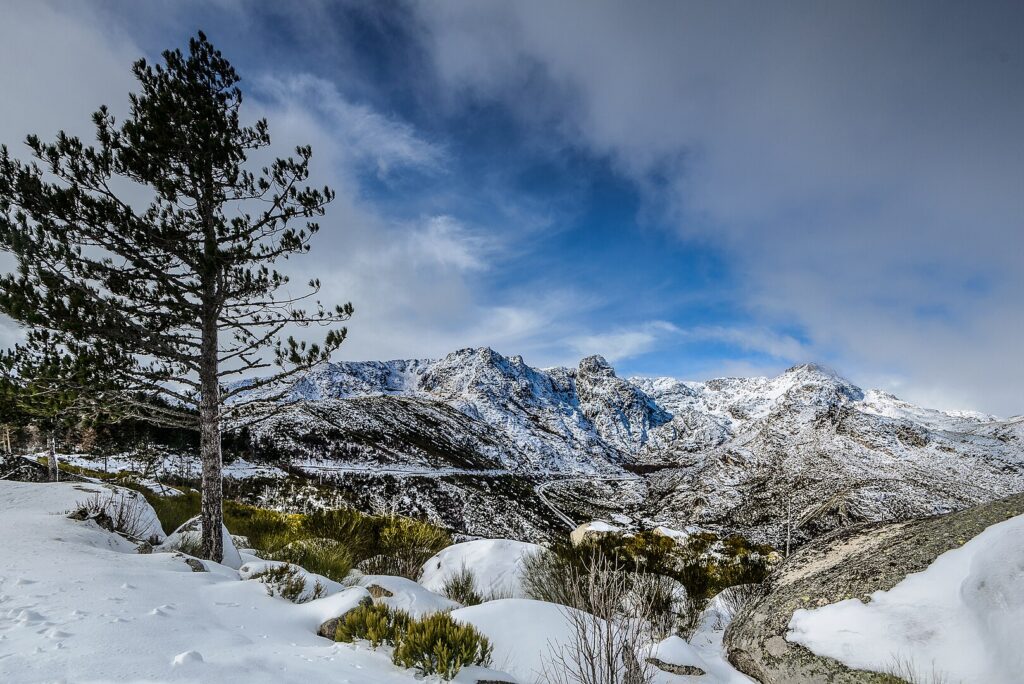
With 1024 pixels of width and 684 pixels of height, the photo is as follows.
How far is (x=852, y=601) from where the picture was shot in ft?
13.1

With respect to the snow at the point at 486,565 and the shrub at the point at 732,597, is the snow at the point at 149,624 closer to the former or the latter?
the snow at the point at 486,565

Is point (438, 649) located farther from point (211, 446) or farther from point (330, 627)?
point (211, 446)

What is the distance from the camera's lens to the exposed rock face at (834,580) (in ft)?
12.5

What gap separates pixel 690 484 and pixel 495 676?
95.6 m

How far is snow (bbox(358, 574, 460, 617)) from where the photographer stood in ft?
18.5

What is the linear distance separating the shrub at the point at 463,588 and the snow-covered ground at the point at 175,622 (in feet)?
4.80

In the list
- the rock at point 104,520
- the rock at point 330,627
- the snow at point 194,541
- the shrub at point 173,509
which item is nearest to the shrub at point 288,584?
the rock at point 330,627

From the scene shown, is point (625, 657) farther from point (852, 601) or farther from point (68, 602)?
point (68, 602)

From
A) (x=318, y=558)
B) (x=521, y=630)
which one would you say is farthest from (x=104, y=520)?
(x=521, y=630)

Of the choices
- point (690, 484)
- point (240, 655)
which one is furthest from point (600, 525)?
point (690, 484)

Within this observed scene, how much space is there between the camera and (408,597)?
5.84m

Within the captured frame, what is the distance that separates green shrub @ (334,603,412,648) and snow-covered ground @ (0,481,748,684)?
0.10 meters

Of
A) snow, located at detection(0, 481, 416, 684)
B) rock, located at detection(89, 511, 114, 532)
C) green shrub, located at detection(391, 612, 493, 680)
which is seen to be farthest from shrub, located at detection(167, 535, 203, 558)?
green shrub, located at detection(391, 612, 493, 680)

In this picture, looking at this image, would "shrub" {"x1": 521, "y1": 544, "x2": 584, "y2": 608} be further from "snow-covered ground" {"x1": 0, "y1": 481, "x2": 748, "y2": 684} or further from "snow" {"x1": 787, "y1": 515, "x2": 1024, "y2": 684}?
"snow" {"x1": 787, "y1": 515, "x2": 1024, "y2": 684}
